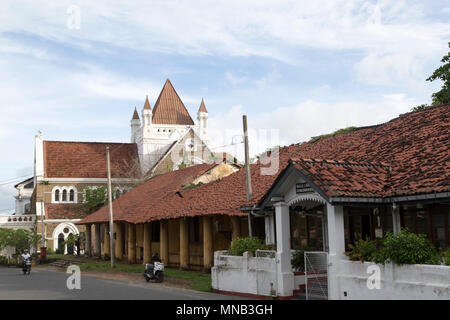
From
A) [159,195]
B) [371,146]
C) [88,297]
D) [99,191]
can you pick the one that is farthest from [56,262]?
[371,146]

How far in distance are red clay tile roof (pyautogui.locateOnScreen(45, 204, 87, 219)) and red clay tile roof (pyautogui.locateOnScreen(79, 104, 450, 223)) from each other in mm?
26144

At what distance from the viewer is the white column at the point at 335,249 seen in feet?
44.7

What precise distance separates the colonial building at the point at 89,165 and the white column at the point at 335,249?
38.8 meters

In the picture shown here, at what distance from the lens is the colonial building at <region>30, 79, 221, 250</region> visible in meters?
52.6

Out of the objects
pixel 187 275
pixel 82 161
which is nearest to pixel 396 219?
pixel 187 275

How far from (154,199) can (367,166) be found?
59.9 ft

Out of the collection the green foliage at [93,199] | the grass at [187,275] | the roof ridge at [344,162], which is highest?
the green foliage at [93,199]

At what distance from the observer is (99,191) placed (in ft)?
178

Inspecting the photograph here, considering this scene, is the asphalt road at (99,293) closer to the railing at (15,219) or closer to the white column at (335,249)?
the white column at (335,249)

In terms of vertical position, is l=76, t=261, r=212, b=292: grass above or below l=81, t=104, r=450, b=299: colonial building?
below

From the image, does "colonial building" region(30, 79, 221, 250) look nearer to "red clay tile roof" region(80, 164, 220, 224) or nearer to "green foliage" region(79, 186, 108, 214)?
"green foliage" region(79, 186, 108, 214)

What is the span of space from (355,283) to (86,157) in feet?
159

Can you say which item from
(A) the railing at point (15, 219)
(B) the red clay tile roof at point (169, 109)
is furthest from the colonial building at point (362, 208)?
(B) the red clay tile roof at point (169, 109)

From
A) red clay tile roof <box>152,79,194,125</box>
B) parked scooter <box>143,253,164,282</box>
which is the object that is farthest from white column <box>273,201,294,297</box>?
red clay tile roof <box>152,79,194,125</box>
